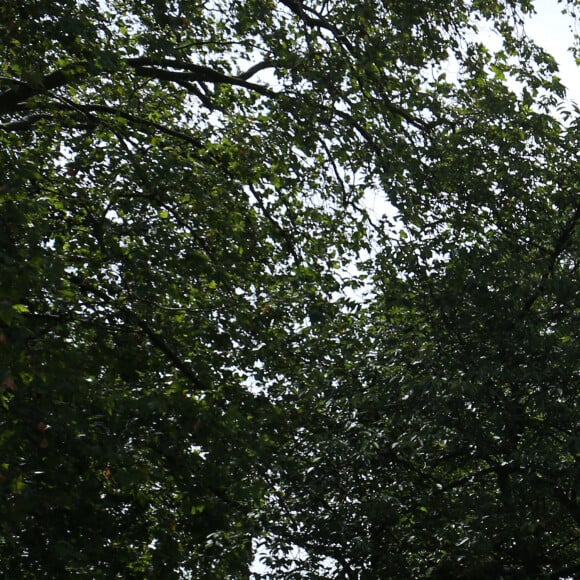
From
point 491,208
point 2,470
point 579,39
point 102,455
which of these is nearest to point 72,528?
point 102,455

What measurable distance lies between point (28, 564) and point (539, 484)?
453cm

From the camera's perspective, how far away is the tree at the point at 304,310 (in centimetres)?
794

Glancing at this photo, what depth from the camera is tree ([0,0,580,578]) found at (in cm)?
794

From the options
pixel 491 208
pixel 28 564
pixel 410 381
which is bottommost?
pixel 28 564

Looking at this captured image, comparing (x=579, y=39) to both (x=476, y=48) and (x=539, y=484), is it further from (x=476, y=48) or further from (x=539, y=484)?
(x=539, y=484)

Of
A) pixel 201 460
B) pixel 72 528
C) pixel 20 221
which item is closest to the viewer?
pixel 20 221

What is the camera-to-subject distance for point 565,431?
8352 mm

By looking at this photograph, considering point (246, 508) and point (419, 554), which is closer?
point (246, 508)

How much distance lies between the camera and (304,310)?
1036 cm

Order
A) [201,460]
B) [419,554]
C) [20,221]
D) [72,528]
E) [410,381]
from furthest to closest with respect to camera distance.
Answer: [419,554], [410,381], [201,460], [72,528], [20,221]

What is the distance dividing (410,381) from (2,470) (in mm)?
4281

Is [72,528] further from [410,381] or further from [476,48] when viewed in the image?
[476,48]

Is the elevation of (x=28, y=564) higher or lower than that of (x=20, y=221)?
lower

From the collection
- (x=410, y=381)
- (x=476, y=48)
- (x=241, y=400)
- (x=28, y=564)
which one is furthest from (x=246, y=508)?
(x=476, y=48)
